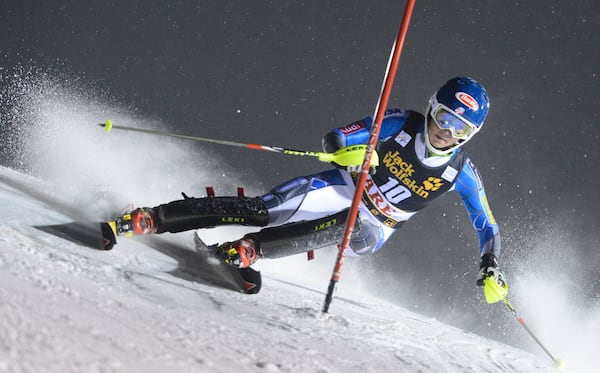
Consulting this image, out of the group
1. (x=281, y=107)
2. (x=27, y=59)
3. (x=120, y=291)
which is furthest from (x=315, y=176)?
(x=27, y=59)

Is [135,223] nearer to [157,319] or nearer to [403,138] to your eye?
[157,319]

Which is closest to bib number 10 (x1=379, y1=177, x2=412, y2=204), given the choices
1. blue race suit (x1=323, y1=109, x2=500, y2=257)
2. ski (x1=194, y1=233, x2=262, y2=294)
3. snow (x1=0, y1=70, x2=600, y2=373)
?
blue race suit (x1=323, y1=109, x2=500, y2=257)

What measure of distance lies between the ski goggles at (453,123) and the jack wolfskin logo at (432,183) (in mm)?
371

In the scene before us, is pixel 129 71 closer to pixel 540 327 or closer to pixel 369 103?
pixel 369 103

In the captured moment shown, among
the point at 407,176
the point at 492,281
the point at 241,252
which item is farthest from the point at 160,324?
the point at 492,281

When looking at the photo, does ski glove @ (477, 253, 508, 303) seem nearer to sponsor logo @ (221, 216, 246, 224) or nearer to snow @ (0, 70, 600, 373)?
snow @ (0, 70, 600, 373)

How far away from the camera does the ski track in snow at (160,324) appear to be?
4.24 ft

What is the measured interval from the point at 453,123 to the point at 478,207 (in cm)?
83

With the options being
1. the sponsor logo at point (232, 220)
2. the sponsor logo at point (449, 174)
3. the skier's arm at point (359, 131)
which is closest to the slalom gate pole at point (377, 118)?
the skier's arm at point (359, 131)

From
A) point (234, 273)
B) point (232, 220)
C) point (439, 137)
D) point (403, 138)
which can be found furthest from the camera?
point (403, 138)

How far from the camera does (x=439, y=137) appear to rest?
376 centimetres

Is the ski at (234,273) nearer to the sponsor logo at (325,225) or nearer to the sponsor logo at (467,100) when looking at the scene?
the sponsor logo at (325,225)

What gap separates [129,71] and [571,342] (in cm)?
752

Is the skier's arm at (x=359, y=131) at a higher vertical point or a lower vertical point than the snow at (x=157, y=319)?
higher
